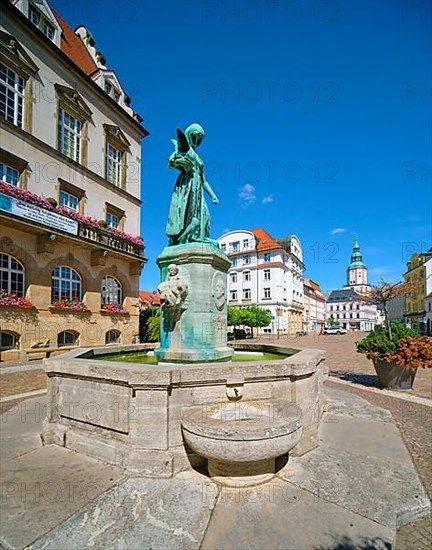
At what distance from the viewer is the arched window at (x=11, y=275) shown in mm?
15555

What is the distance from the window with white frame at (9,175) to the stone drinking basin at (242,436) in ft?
56.1

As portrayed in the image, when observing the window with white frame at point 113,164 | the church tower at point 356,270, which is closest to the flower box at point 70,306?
the window with white frame at point 113,164

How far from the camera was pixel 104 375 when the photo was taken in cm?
409

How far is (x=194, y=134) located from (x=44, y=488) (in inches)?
246

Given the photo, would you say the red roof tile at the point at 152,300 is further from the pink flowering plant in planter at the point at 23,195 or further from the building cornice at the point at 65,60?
the building cornice at the point at 65,60

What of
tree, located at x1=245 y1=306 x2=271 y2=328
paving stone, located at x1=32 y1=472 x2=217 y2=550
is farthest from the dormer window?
tree, located at x1=245 y1=306 x2=271 y2=328

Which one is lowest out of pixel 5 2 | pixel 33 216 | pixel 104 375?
pixel 104 375

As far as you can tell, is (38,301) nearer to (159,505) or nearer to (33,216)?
(33,216)

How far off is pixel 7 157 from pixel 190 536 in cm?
1839

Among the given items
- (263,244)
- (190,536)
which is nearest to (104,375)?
(190,536)

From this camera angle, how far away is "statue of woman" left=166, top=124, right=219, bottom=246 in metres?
6.28

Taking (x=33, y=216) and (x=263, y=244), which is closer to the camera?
(x=33, y=216)

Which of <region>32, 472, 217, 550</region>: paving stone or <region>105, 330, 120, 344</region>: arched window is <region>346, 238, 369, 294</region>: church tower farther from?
<region>32, 472, 217, 550</region>: paving stone

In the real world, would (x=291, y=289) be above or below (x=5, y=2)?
below
